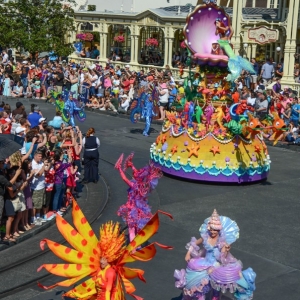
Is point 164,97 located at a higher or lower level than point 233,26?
lower

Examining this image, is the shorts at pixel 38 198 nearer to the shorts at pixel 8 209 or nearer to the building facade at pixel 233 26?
the shorts at pixel 8 209

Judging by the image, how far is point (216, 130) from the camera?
1571cm

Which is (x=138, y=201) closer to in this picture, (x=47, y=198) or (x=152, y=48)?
(x=47, y=198)

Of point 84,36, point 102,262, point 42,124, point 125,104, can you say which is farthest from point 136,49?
point 102,262

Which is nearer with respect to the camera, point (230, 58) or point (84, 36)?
point (230, 58)

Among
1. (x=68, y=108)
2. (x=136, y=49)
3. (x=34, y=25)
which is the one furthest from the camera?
(x=136, y=49)

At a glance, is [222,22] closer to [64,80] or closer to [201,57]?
[201,57]

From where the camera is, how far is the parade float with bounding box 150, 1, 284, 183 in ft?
51.2

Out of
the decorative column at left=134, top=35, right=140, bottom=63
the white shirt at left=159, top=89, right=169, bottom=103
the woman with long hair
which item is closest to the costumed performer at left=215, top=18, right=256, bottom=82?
the woman with long hair

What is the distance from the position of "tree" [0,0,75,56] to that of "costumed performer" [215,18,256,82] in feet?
58.3

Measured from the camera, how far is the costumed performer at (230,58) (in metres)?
15.5

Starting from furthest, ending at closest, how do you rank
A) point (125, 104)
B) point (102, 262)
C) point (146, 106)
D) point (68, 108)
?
point (125, 104) < point (146, 106) < point (68, 108) < point (102, 262)

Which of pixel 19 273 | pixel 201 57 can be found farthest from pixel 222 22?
pixel 19 273

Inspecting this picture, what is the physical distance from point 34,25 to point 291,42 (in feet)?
41.2
